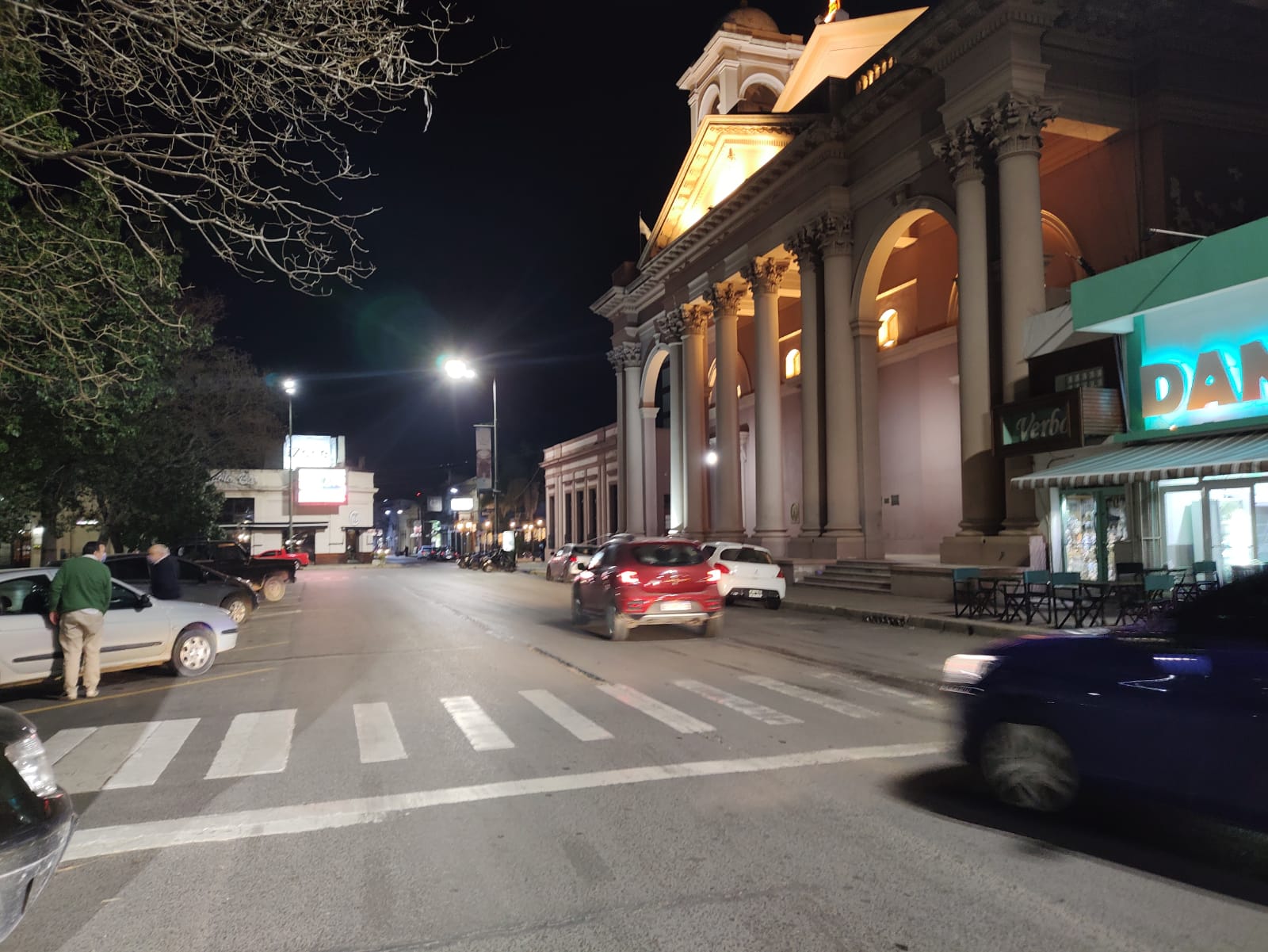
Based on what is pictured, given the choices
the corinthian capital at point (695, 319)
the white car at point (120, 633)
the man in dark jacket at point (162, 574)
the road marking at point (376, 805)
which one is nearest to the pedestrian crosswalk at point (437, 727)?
the road marking at point (376, 805)

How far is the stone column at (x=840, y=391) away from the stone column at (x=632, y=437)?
18.4 metres

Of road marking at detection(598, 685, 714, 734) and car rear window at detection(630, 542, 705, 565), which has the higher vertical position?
car rear window at detection(630, 542, 705, 565)

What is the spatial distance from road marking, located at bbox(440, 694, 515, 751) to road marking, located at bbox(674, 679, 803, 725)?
2.34 meters

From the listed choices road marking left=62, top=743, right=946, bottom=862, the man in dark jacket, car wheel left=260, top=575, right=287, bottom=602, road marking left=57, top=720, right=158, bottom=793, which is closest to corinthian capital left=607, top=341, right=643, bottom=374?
car wheel left=260, top=575, right=287, bottom=602

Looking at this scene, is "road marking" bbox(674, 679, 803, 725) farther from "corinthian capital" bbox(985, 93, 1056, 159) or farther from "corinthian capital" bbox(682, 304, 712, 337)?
"corinthian capital" bbox(682, 304, 712, 337)

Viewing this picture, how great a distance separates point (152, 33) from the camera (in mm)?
7438

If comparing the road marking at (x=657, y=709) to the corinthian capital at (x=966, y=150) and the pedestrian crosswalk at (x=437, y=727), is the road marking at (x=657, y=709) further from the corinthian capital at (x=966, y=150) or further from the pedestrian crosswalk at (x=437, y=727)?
the corinthian capital at (x=966, y=150)

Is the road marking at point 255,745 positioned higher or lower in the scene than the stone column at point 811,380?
lower

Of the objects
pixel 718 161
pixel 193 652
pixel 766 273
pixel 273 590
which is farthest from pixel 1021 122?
pixel 273 590

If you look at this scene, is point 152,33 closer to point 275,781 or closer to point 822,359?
point 275,781

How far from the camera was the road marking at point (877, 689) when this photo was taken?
367 inches

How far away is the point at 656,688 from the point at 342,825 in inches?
202

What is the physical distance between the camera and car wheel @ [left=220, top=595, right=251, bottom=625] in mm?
18328

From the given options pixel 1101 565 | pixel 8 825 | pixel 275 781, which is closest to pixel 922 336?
pixel 1101 565
